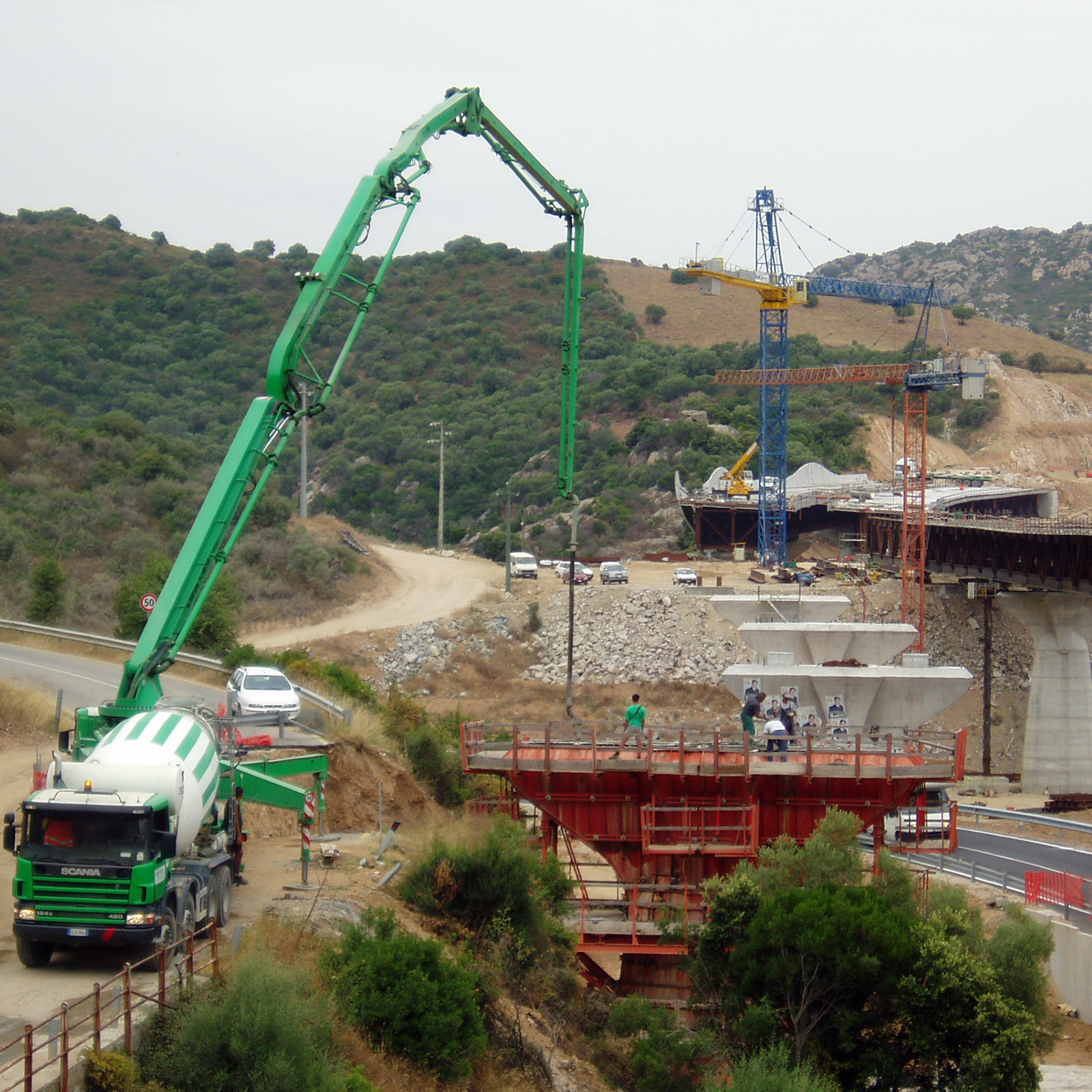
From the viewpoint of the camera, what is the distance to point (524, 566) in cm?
7388

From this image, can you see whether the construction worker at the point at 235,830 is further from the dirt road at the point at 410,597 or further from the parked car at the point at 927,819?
the dirt road at the point at 410,597

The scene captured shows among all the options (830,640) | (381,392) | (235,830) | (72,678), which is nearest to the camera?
(235,830)

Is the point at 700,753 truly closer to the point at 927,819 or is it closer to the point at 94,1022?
the point at 94,1022

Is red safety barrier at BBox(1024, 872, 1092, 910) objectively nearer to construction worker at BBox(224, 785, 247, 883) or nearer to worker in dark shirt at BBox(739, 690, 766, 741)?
worker in dark shirt at BBox(739, 690, 766, 741)

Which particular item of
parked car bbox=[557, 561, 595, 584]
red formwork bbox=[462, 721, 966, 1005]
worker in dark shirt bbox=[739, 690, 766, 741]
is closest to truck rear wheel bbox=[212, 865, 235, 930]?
red formwork bbox=[462, 721, 966, 1005]

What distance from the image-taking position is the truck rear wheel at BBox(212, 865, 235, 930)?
17125 millimetres

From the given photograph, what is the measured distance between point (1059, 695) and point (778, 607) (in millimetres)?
17379

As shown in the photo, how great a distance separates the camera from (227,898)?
17656mm

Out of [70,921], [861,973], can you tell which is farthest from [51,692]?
[861,973]

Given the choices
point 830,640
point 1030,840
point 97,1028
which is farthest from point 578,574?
point 97,1028

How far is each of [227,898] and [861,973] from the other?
8.69 metres

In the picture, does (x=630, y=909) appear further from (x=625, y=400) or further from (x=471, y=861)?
(x=625, y=400)

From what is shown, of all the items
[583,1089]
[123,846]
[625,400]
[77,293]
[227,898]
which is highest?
[77,293]

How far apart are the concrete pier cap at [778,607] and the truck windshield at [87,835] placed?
→ 40736 mm
